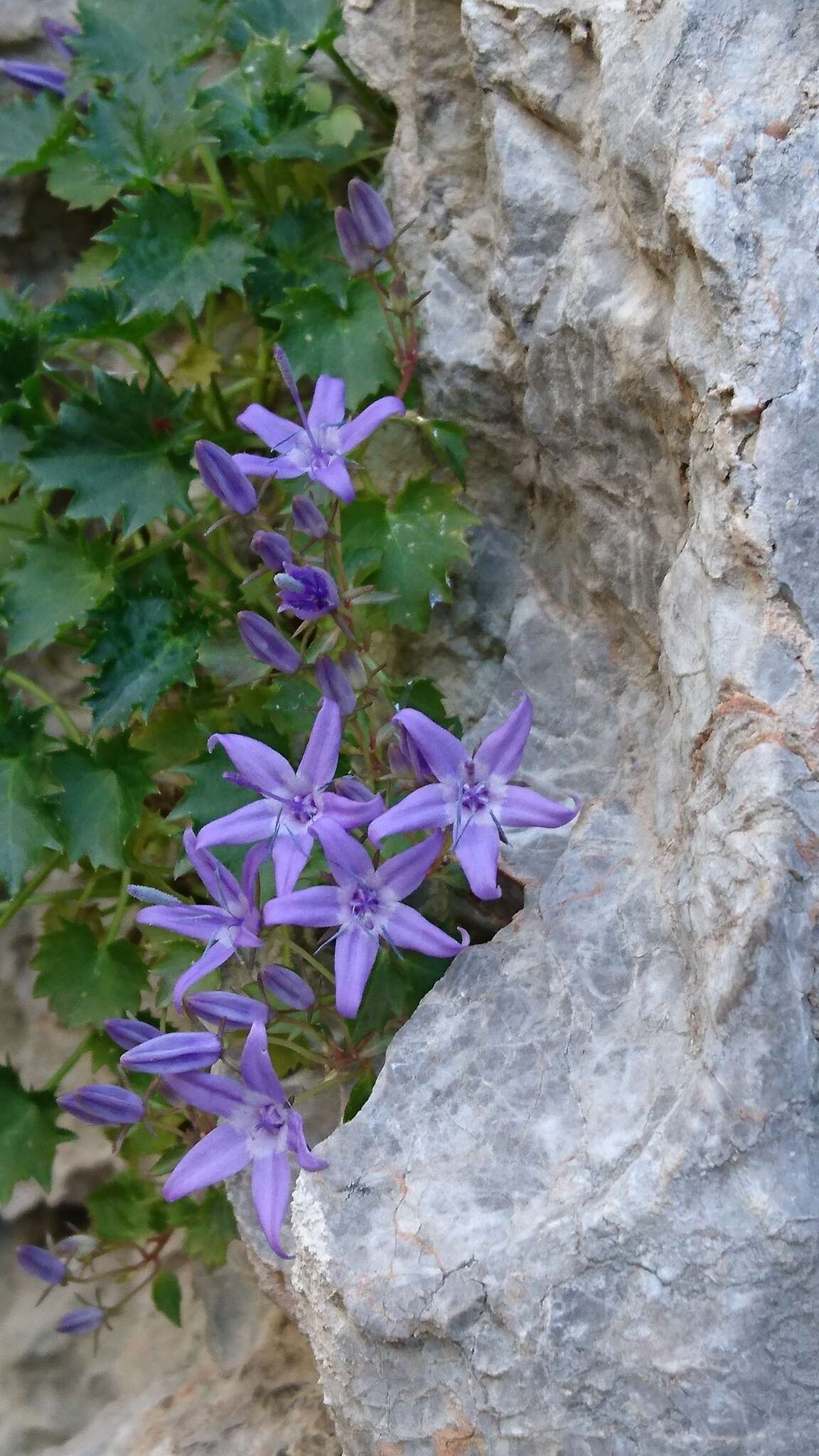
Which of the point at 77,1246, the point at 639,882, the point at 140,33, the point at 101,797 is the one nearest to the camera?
the point at 639,882

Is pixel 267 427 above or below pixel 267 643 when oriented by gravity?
above

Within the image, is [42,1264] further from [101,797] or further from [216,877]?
[216,877]

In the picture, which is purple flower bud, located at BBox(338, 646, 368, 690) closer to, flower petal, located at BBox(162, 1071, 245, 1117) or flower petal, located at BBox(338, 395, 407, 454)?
flower petal, located at BBox(338, 395, 407, 454)

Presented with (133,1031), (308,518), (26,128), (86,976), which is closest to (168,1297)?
(86,976)

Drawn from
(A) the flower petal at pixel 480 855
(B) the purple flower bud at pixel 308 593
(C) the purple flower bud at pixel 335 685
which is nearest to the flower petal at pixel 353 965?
(A) the flower petal at pixel 480 855

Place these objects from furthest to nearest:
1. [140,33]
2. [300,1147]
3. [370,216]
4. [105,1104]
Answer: [140,33]
[370,216]
[105,1104]
[300,1147]

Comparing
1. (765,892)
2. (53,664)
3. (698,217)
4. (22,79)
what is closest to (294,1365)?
(765,892)

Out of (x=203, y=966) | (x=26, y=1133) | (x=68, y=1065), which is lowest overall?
(x=26, y=1133)
